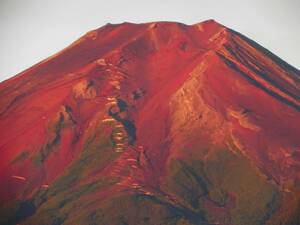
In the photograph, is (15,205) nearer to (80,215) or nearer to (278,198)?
(80,215)

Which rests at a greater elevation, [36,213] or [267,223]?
[36,213]

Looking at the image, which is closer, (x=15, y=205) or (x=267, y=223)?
(x=267, y=223)

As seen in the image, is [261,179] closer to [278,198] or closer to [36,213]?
[278,198]

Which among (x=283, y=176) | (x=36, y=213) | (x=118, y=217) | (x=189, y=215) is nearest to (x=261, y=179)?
(x=283, y=176)

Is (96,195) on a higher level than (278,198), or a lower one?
higher

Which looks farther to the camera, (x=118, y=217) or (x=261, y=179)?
(x=261, y=179)

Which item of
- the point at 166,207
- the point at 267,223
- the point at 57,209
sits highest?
the point at 57,209

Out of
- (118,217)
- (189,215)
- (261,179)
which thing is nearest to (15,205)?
(118,217)

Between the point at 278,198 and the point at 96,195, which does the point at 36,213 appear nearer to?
the point at 96,195
